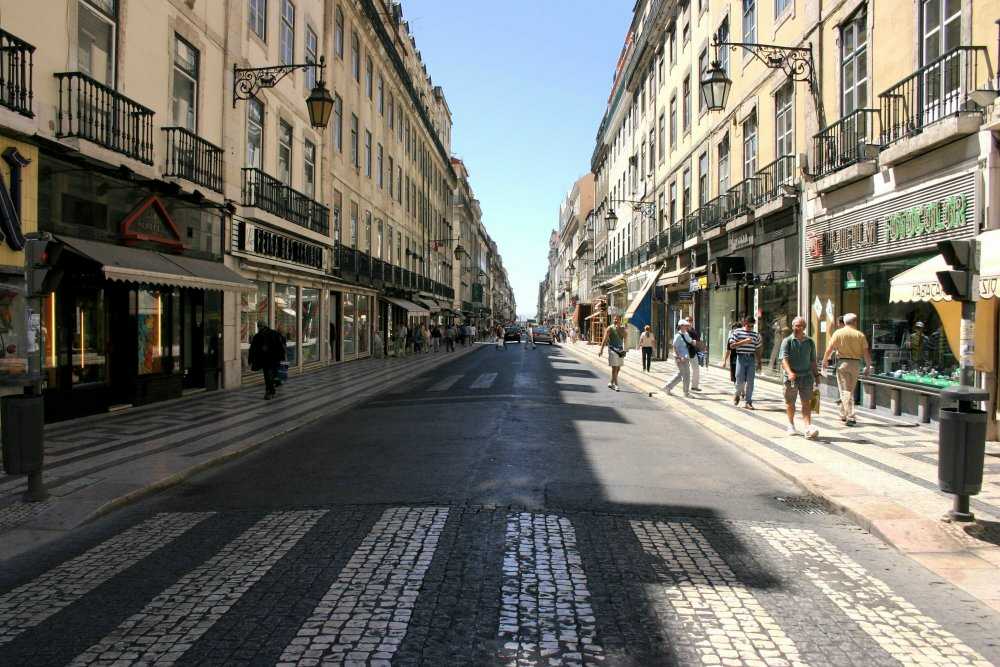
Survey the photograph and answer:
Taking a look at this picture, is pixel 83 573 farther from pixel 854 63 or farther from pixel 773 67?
pixel 773 67

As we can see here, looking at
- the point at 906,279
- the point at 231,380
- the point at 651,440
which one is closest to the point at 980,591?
the point at 651,440

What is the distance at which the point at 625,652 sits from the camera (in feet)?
10.8

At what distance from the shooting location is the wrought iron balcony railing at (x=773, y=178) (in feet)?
55.8

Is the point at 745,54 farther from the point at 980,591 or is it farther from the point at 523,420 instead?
the point at 980,591

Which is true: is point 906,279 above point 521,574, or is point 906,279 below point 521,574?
above

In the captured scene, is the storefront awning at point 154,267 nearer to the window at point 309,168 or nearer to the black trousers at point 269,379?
the black trousers at point 269,379

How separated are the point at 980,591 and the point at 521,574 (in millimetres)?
2771

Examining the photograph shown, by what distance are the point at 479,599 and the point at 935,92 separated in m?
11.0

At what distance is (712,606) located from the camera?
12.7 ft

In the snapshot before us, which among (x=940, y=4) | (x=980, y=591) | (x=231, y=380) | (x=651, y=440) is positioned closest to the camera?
(x=980, y=591)

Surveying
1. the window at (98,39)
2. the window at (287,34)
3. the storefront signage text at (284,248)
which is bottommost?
the storefront signage text at (284,248)

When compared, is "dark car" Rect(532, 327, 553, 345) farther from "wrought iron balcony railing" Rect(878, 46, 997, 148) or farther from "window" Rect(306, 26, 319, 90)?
"wrought iron balcony railing" Rect(878, 46, 997, 148)

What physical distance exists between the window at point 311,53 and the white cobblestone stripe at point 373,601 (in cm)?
2024

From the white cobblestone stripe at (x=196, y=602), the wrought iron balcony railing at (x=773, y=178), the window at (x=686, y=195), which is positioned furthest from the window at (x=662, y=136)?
the white cobblestone stripe at (x=196, y=602)
